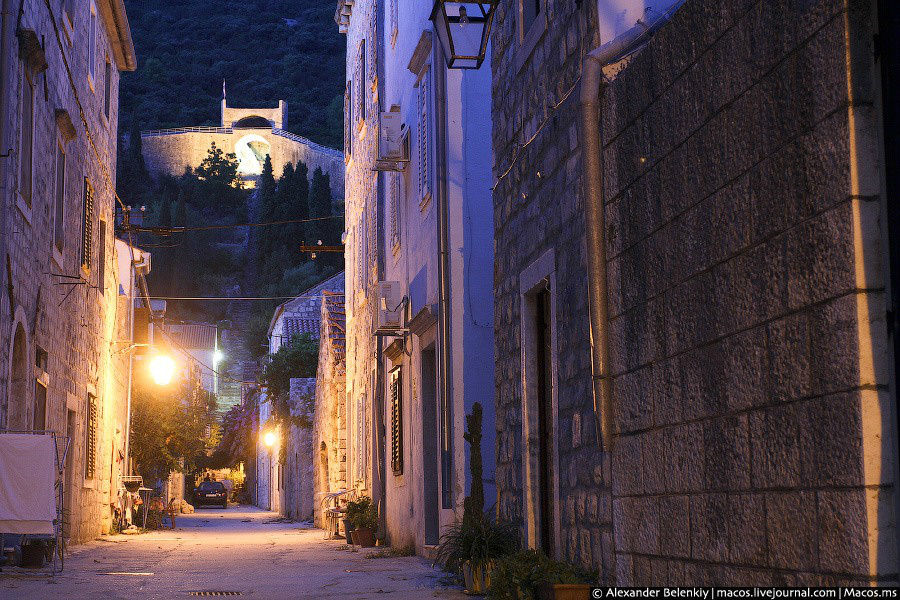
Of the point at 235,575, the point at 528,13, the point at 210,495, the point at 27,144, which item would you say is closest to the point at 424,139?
the point at 27,144

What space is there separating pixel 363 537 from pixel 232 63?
112 meters

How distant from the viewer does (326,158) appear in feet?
336

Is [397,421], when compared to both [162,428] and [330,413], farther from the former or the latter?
[162,428]

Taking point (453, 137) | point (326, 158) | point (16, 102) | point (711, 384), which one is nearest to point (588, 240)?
point (711, 384)

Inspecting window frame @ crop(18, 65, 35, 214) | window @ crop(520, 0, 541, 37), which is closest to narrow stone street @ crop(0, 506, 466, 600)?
window frame @ crop(18, 65, 35, 214)

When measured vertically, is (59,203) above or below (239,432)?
above

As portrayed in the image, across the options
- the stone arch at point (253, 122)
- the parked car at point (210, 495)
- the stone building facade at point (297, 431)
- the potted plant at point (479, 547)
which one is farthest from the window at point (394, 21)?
the stone arch at point (253, 122)

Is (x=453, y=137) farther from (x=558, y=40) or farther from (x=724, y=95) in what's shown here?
(x=724, y=95)

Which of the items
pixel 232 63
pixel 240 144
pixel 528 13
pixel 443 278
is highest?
pixel 232 63

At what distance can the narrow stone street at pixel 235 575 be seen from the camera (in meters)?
8.69

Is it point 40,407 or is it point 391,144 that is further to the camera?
point 391,144

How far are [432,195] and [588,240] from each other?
6709 mm

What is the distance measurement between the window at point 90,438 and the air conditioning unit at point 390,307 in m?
5.88

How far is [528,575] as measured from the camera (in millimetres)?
6391
